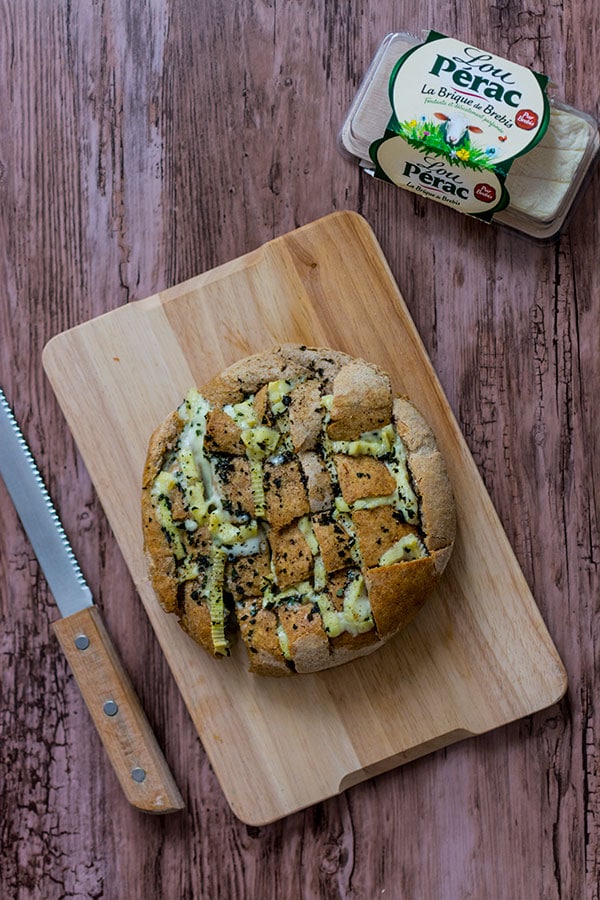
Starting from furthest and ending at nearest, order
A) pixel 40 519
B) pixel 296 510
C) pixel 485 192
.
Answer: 1. pixel 40 519
2. pixel 485 192
3. pixel 296 510

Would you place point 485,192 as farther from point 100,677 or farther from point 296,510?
point 100,677

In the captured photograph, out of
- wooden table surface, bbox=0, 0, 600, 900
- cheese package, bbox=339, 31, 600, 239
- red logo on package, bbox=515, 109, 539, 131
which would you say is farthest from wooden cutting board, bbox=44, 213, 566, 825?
red logo on package, bbox=515, 109, 539, 131

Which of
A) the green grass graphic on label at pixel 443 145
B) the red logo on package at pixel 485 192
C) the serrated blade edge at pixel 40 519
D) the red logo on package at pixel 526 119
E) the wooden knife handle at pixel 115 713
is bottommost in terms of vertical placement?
the wooden knife handle at pixel 115 713

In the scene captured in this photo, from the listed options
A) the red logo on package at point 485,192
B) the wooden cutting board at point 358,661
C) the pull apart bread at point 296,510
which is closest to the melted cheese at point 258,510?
the pull apart bread at point 296,510

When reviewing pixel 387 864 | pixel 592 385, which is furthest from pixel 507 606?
pixel 387 864

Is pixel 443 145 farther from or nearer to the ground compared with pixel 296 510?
farther from the ground

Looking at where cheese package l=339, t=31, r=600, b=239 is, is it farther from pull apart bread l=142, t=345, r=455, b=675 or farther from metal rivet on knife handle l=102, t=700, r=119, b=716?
metal rivet on knife handle l=102, t=700, r=119, b=716

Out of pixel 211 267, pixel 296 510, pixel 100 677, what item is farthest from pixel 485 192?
pixel 100 677

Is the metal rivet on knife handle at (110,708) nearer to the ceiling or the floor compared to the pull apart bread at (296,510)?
nearer to the floor

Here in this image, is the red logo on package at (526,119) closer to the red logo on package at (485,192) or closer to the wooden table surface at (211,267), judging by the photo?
the red logo on package at (485,192)
